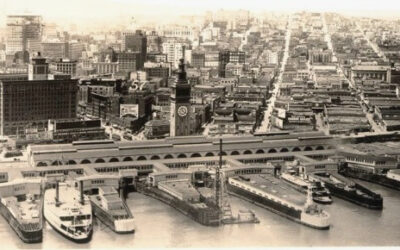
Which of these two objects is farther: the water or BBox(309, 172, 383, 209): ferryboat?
BBox(309, 172, 383, 209): ferryboat

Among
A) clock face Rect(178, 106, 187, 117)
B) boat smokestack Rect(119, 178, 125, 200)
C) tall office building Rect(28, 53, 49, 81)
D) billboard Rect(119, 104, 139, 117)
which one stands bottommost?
boat smokestack Rect(119, 178, 125, 200)

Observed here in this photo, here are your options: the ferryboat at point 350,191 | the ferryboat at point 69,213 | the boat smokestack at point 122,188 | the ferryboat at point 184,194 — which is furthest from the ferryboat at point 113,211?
the ferryboat at point 350,191

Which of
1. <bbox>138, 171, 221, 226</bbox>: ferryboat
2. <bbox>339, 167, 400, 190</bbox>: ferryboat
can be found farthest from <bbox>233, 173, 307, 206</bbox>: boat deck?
<bbox>339, 167, 400, 190</bbox>: ferryboat

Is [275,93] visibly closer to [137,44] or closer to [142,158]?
[137,44]

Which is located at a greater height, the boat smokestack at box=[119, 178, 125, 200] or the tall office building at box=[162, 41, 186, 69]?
the tall office building at box=[162, 41, 186, 69]

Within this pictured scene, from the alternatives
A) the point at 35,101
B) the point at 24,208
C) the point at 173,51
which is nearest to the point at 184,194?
the point at 24,208

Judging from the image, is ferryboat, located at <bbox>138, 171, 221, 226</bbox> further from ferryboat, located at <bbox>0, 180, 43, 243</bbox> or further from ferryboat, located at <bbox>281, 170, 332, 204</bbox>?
ferryboat, located at <bbox>0, 180, 43, 243</bbox>

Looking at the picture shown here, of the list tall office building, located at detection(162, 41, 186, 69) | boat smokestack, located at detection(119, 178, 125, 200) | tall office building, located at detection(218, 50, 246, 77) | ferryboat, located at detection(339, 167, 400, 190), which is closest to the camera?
boat smokestack, located at detection(119, 178, 125, 200)

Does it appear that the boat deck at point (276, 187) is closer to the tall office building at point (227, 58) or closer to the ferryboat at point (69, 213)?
the ferryboat at point (69, 213)
